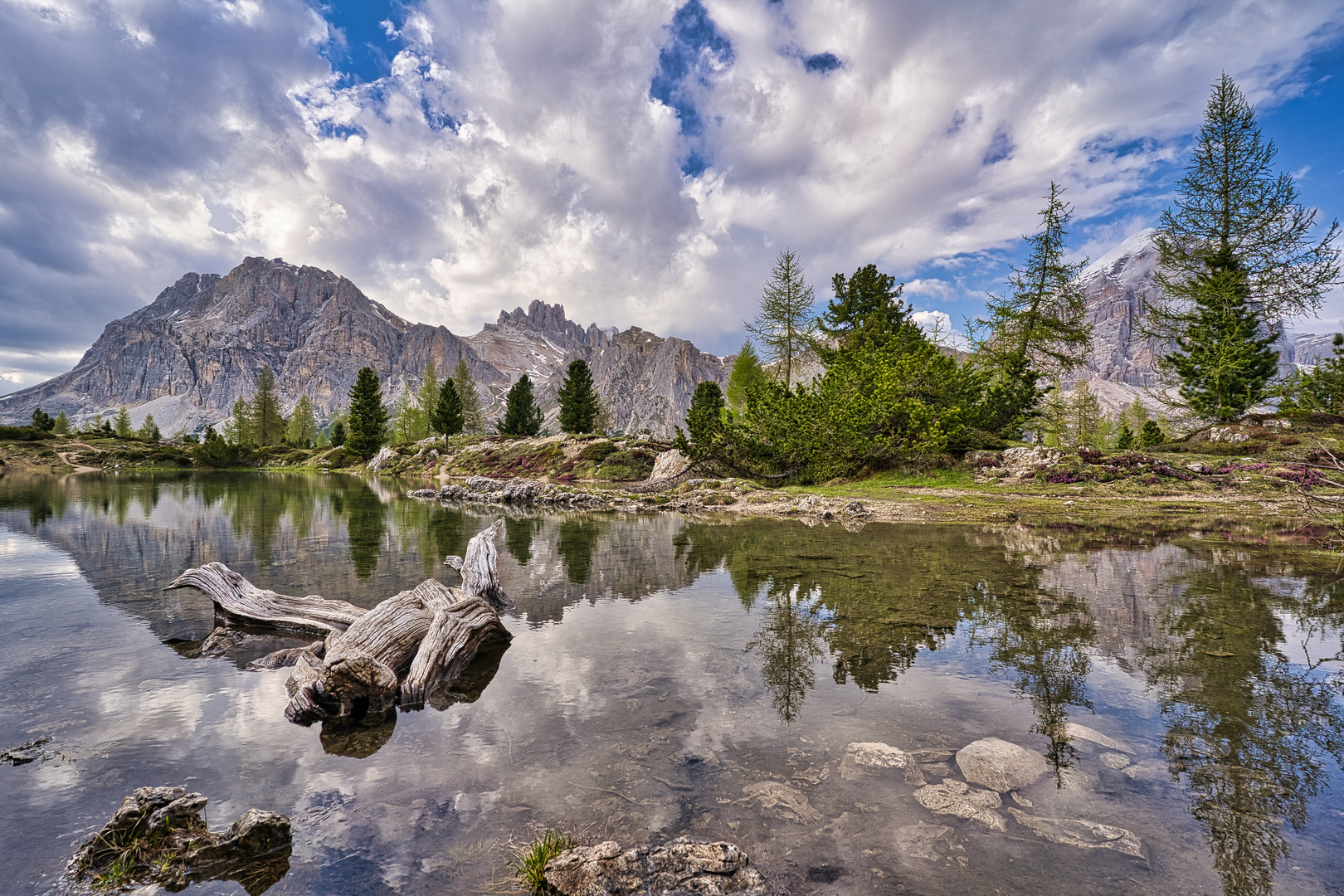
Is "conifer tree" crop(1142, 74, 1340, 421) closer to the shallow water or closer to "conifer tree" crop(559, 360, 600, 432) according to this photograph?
the shallow water

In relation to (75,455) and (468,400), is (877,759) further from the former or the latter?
(468,400)

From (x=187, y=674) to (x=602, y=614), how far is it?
20.9ft

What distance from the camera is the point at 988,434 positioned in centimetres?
3456

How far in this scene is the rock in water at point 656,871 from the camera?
11.6ft

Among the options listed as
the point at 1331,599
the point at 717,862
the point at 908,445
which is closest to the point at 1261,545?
the point at 1331,599

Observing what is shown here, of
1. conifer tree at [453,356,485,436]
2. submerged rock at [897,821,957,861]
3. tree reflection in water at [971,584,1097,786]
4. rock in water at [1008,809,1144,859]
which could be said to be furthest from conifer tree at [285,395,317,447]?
rock in water at [1008,809,1144,859]

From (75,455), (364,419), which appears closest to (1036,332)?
(364,419)

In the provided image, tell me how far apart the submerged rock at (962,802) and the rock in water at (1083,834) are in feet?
0.61

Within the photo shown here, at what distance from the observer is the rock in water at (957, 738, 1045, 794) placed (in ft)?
15.6

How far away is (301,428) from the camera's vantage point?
120375mm

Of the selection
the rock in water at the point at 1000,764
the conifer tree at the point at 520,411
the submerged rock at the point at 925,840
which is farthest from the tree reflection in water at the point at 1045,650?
the conifer tree at the point at 520,411

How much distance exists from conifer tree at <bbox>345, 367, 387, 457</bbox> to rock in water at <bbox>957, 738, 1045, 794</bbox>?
9439cm

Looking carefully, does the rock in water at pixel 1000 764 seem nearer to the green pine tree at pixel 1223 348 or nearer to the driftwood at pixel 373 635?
the driftwood at pixel 373 635

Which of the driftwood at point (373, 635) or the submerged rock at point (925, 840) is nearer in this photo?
the submerged rock at point (925, 840)
